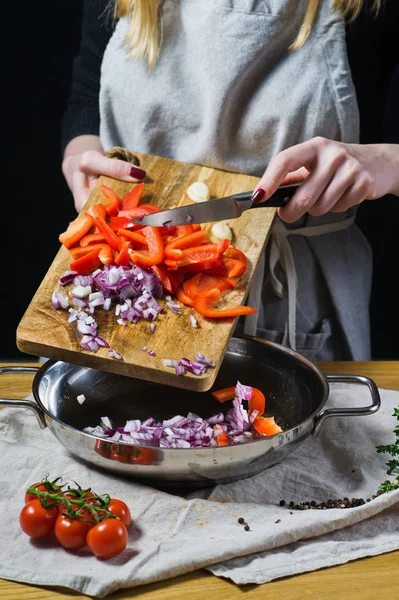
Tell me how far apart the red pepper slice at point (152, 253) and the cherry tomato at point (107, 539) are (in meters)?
0.50

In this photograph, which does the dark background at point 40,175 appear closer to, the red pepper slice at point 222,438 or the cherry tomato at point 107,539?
the red pepper slice at point 222,438

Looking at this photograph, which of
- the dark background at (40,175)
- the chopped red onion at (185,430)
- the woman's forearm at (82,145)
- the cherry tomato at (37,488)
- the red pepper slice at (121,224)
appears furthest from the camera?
the dark background at (40,175)

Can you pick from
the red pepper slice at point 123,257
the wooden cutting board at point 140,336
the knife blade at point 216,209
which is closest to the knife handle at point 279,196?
the knife blade at point 216,209

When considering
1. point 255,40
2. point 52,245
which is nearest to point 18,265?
point 52,245

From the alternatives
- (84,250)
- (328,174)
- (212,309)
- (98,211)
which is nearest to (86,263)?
(84,250)

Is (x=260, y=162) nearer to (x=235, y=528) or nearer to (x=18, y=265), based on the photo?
(x=235, y=528)

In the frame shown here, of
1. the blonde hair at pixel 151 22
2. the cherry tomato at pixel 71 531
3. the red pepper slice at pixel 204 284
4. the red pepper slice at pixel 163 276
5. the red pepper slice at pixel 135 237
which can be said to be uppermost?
the blonde hair at pixel 151 22

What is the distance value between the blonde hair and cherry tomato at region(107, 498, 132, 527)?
38.7 inches

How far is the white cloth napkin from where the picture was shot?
1.07m

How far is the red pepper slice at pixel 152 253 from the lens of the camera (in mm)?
1403

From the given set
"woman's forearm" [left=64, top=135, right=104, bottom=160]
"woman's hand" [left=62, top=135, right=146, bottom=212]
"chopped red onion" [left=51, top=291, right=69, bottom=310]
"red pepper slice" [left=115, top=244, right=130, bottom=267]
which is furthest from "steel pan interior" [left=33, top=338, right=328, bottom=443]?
"woman's forearm" [left=64, top=135, right=104, bottom=160]

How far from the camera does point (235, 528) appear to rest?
116cm

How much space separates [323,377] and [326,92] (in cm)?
63

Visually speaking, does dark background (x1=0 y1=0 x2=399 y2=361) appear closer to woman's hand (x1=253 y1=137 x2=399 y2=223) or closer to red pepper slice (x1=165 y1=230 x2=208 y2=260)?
woman's hand (x1=253 y1=137 x2=399 y2=223)
